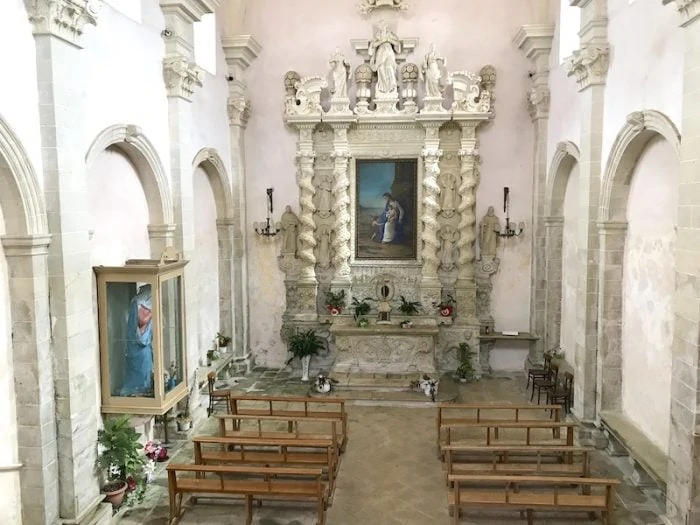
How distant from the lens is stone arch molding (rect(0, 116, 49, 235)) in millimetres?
5523

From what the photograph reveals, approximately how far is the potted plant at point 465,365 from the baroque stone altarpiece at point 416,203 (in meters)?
0.23

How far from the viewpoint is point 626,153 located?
7.85 meters

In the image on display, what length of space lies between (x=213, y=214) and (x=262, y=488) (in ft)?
22.8

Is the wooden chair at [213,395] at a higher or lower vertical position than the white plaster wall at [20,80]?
lower

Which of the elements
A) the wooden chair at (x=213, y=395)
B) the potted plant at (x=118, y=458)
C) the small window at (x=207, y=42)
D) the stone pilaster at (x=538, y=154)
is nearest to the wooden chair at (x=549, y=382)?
the stone pilaster at (x=538, y=154)

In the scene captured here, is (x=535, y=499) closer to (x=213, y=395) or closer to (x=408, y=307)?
(x=213, y=395)

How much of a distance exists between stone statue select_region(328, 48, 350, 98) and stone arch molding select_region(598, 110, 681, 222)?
618 centimetres

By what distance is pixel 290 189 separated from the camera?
13.1m

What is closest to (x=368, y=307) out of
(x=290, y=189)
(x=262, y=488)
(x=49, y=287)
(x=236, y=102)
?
(x=290, y=189)

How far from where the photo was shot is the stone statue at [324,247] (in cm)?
1305

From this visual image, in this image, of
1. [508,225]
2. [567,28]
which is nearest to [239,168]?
[508,225]

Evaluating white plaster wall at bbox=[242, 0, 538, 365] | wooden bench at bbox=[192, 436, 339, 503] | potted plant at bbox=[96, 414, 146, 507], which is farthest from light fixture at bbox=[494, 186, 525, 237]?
potted plant at bbox=[96, 414, 146, 507]

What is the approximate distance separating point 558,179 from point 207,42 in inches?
302

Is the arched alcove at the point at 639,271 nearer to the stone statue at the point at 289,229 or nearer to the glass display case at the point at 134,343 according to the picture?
the glass display case at the point at 134,343
